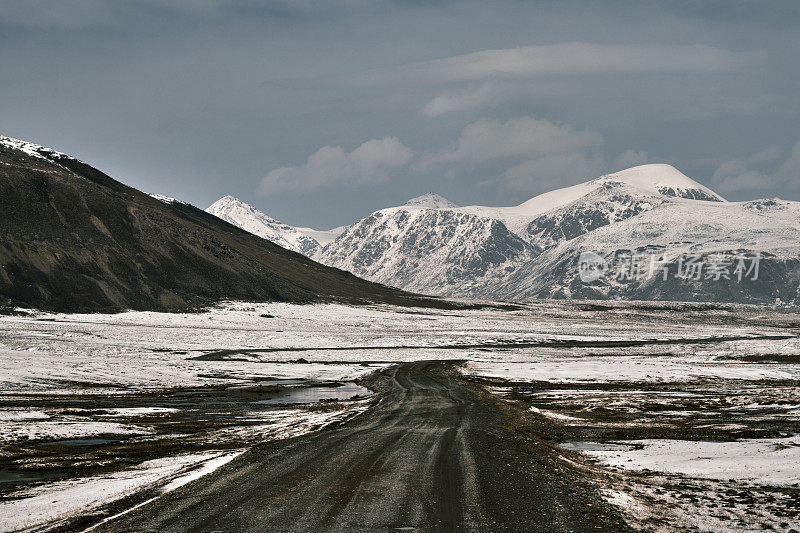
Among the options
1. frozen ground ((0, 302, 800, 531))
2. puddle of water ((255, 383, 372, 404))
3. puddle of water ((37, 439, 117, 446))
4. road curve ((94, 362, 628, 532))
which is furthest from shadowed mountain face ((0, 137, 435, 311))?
road curve ((94, 362, 628, 532))

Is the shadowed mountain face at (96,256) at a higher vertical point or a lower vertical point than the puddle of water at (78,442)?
higher

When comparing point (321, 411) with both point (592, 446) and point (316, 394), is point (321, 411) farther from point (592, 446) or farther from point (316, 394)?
point (592, 446)

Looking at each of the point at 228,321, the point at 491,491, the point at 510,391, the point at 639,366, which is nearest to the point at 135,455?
the point at 491,491

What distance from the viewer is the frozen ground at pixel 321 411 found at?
15.1 m

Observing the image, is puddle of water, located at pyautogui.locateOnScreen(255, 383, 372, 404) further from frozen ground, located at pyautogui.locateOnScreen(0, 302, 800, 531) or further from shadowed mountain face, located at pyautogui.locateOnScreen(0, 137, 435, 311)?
shadowed mountain face, located at pyautogui.locateOnScreen(0, 137, 435, 311)

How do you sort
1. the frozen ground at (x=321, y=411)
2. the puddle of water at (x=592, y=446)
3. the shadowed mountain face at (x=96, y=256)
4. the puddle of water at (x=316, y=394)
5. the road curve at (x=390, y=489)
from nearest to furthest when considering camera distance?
1. the road curve at (x=390, y=489)
2. the frozen ground at (x=321, y=411)
3. the puddle of water at (x=592, y=446)
4. the puddle of water at (x=316, y=394)
5. the shadowed mountain face at (x=96, y=256)

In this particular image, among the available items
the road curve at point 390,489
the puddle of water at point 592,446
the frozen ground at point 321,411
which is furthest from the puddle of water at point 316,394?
the puddle of water at point 592,446

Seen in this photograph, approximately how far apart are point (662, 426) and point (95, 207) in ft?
567

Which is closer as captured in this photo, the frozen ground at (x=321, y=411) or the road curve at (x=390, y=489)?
the road curve at (x=390, y=489)

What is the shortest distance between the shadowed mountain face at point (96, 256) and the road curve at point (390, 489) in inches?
4933

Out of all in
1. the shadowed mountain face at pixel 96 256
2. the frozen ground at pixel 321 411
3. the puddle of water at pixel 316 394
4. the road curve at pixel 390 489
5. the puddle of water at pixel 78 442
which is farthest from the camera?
the shadowed mountain face at pixel 96 256

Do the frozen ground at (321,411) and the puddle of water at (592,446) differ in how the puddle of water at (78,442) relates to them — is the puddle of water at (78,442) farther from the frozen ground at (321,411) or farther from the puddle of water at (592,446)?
the puddle of water at (592,446)

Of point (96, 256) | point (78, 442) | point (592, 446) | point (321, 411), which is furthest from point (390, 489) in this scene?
point (96, 256)

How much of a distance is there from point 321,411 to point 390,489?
18.7 metres
